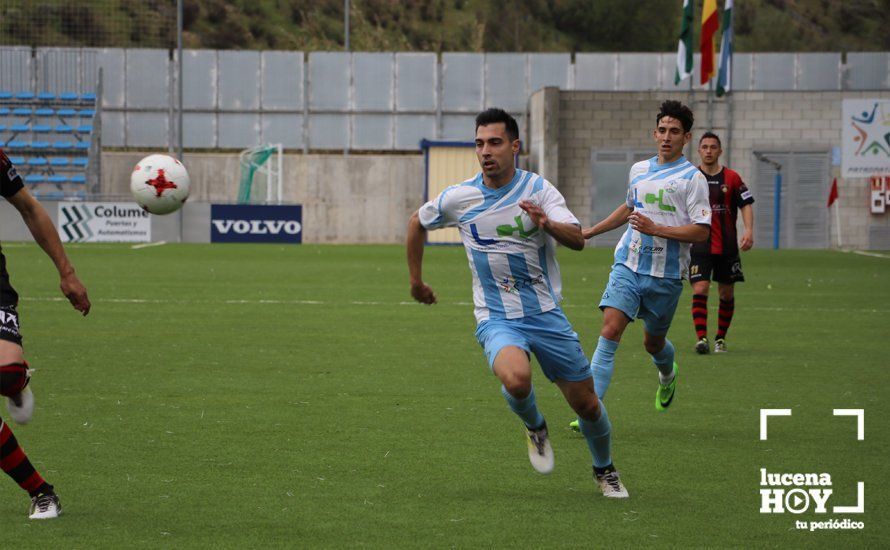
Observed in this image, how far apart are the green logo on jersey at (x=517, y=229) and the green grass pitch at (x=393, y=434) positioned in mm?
1364

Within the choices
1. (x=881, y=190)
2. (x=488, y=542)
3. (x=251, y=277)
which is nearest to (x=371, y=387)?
(x=488, y=542)

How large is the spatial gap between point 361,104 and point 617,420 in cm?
3890

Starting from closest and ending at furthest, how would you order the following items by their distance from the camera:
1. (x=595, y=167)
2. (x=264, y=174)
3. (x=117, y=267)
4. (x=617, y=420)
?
(x=617, y=420), (x=117, y=267), (x=595, y=167), (x=264, y=174)

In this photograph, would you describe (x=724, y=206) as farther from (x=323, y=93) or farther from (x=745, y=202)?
(x=323, y=93)

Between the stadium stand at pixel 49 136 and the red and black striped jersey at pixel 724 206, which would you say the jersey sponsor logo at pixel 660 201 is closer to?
the red and black striped jersey at pixel 724 206

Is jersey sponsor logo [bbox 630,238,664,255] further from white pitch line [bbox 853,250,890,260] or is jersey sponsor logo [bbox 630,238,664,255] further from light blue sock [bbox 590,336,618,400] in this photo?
white pitch line [bbox 853,250,890,260]

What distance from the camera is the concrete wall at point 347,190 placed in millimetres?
42875

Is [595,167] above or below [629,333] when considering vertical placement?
above

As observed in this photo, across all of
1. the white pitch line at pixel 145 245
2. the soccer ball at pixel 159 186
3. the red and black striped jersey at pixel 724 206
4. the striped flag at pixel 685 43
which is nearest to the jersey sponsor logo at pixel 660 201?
the red and black striped jersey at pixel 724 206

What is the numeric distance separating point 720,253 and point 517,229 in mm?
7436

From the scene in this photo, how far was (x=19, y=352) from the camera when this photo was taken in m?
5.85

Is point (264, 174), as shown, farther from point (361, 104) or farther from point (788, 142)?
point (788, 142)

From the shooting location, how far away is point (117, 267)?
25.4 meters

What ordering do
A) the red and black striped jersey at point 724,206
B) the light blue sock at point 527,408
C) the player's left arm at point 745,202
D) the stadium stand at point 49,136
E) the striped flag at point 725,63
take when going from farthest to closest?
1. the stadium stand at point 49,136
2. the striped flag at point 725,63
3. the red and black striped jersey at point 724,206
4. the player's left arm at point 745,202
5. the light blue sock at point 527,408
